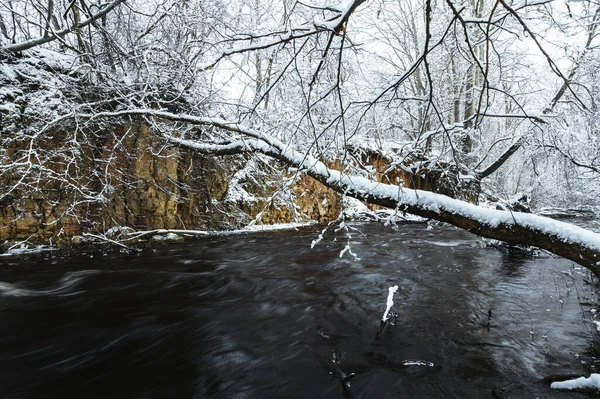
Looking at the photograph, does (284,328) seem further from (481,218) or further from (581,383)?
(581,383)

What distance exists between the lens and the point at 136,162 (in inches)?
299

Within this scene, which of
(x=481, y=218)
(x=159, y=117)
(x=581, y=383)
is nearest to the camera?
(x=581, y=383)

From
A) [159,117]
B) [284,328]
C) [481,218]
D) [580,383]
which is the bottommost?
[284,328]

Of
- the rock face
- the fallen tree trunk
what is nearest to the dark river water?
the rock face

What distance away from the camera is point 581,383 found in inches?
91.3

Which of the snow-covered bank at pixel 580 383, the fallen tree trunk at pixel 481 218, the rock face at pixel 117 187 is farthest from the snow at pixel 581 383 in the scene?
the rock face at pixel 117 187

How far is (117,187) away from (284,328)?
5.83m

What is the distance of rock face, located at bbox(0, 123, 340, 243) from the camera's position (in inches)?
243

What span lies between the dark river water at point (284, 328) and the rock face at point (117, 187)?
93 cm

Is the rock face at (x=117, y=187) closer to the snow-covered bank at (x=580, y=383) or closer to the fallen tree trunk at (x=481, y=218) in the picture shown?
the fallen tree trunk at (x=481, y=218)

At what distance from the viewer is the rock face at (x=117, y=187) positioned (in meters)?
6.17

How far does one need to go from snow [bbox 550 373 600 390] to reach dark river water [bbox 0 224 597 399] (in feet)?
0.22

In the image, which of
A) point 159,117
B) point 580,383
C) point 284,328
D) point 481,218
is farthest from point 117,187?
point 580,383

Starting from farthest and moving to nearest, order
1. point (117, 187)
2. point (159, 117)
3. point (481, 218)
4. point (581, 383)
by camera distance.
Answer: point (117, 187)
point (159, 117)
point (481, 218)
point (581, 383)
